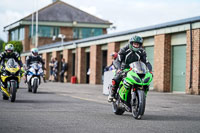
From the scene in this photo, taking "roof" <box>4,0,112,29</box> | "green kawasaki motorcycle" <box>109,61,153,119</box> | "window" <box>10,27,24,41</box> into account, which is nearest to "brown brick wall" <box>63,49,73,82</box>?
"roof" <box>4,0,112,29</box>

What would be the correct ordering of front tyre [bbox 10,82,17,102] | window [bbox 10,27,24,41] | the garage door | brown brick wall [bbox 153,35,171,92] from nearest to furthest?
front tyre [bbox 10,82,17,102], the garage door, brown brick wall [bbox 153,35,171,92], window [bbox 10,27,24,41]

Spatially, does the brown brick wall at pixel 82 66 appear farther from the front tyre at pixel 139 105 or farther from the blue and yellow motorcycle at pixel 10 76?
the front tyre at pixel 139 105

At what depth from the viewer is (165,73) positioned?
25141mm

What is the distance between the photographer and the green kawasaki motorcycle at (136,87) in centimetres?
944

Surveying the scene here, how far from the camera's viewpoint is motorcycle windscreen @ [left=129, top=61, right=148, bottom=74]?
9648 mm

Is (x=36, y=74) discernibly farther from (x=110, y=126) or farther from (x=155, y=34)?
(x=110, y=126)

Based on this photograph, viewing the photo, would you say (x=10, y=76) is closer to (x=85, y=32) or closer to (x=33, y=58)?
(x=33, y=58)

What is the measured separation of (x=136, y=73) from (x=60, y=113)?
2200 millimetres

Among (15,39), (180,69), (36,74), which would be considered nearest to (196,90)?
(180,69)

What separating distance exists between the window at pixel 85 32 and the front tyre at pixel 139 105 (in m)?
64.8

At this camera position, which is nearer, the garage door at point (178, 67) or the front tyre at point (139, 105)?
the front tyre at point (139, 105)

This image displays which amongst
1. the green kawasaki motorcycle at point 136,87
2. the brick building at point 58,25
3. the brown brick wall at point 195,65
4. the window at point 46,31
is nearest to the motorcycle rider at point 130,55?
the green kawasaki motorcycle at point 136,87

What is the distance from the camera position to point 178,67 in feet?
80.8

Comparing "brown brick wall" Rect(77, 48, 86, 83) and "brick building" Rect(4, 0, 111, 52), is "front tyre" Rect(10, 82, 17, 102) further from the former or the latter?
"brick building" Rect(4, 0, 111, 52)
